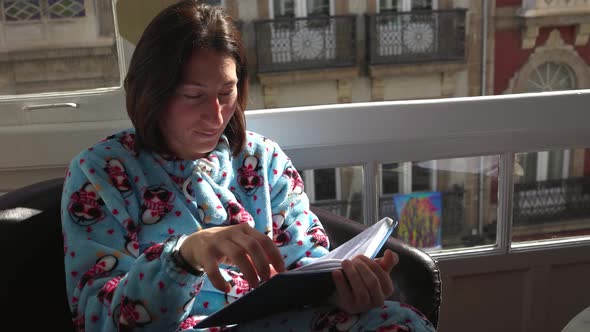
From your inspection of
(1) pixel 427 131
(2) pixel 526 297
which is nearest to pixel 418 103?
(1) pixel 427 131

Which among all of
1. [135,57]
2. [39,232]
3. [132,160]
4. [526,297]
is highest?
[135,57]

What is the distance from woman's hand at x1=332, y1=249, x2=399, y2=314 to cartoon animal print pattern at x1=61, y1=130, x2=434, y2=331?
0.02 metres

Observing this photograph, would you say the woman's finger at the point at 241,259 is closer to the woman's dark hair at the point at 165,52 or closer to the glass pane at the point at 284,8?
the woman's dark hair at the point at 165,52

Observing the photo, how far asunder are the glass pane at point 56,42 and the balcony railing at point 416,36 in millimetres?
3928

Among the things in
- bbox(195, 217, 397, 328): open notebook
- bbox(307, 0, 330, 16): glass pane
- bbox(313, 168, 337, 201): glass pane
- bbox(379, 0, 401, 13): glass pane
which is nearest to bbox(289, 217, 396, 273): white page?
bbox(195, 217, 397, 328): open notebook

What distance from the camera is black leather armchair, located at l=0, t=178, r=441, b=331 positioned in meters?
1.04

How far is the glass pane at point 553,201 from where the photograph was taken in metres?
1.80

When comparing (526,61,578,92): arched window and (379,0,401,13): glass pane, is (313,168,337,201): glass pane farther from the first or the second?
(379,0,401,13): glass pane

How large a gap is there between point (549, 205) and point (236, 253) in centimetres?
161

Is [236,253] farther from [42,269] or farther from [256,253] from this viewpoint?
[42,269]

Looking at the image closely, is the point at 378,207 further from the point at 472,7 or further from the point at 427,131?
the point at 472,7

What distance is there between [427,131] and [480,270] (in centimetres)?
42

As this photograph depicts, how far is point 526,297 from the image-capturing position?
173cm

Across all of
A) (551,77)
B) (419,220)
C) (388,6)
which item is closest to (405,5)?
(388,6)
